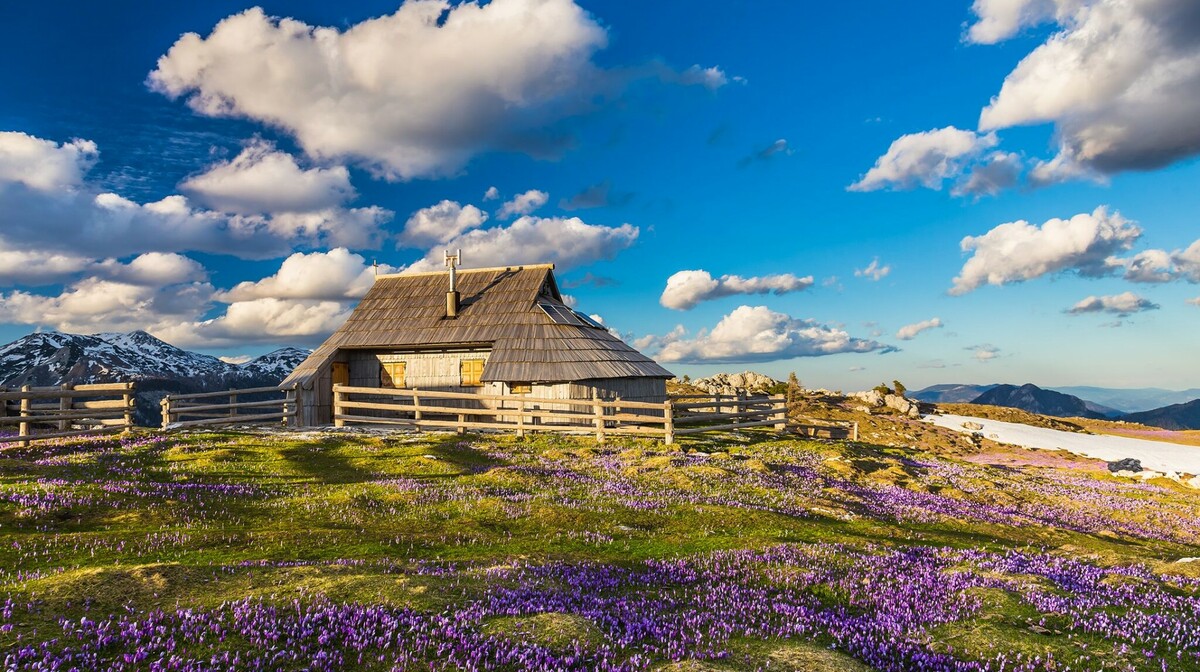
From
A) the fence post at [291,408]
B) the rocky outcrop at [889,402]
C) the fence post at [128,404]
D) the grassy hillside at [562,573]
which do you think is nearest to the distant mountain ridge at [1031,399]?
the rocky outcrop at [889,402]

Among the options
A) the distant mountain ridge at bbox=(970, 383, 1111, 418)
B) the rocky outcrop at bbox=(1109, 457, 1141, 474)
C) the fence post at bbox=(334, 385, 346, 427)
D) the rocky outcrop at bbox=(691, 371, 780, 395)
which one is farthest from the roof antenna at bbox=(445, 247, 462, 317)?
the distant mountain ridge at bbox=(970, 383, 1111, 418)

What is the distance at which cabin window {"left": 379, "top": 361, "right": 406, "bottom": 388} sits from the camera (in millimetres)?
38147

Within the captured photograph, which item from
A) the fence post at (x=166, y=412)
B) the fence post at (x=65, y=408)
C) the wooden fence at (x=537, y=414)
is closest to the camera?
the fence post at (x=65, y=408)

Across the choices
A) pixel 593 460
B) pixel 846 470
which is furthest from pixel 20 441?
pixel 846 470

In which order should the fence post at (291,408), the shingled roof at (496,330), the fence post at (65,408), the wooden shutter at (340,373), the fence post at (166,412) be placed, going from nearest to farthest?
the fence post at (65,408), the fence post at (166,412), the fence post at (291,408), the shingled roof at (496,330), the wooden shutter at (340,373)

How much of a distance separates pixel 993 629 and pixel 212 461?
19872mm

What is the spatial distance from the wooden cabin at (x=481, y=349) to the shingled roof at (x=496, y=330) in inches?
2.4

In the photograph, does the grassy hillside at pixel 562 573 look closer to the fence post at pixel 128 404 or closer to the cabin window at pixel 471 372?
the fence post at pixel 128 404

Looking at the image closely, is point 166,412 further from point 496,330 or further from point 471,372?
point 496,330

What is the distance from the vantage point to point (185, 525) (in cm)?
1055

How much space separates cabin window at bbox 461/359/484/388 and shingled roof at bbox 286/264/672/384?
1.19 metres

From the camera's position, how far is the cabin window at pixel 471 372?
36312 mm

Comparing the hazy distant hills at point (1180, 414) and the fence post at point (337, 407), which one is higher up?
the fence post at point (337, 407)

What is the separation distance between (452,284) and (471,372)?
6.47m
